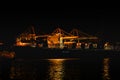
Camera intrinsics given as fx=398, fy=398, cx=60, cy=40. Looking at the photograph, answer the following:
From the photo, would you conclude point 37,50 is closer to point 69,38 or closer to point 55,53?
point 55,53

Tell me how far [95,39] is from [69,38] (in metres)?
16.2

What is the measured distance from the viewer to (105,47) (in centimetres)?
15575

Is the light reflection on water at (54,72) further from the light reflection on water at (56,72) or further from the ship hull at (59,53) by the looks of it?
the ship hull at (59,53)

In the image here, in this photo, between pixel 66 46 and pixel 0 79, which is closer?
pixel 0 79

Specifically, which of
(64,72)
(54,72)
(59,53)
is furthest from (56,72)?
(59,53)

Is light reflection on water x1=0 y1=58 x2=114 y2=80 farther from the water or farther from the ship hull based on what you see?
the ship hull

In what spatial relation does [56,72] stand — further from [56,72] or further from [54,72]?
[54,72]

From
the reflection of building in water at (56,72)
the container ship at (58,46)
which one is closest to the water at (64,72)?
the reflection of building in water at (56,72)

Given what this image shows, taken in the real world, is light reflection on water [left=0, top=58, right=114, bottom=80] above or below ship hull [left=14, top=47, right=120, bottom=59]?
below

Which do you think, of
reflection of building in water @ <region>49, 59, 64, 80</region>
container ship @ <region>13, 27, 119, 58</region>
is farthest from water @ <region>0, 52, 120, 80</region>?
container ship @ <region>13, 27, 119, 58</region>

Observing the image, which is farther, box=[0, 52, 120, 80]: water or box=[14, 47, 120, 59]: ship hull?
box=[14, 47, 120, 59]: ship hull

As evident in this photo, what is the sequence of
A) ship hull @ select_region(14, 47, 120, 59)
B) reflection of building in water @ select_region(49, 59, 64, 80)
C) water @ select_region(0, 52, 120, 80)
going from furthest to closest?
1. ship hull @ select_region(14, 47, 120, 59)
2. reflection of building in water @ select_region(49, 59, 64, 80)
3. water @ select_region(0, 52, 120, 80)

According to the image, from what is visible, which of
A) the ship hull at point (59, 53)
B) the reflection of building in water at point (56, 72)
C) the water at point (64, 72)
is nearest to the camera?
the water at point (64, 72)

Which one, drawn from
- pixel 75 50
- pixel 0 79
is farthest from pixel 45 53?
pixel 0 79
